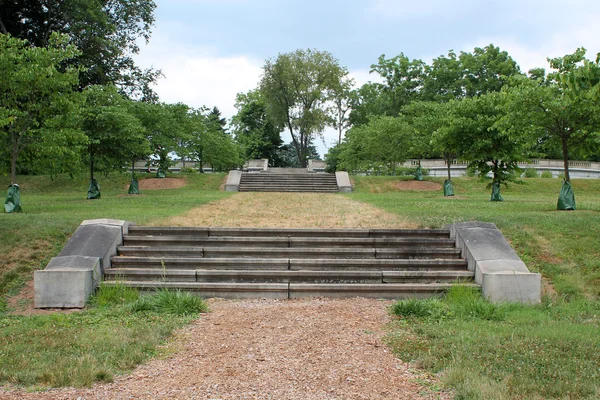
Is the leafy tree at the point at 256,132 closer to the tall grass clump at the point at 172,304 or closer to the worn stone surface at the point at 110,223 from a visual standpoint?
the worn stone surface at the point at 110,223

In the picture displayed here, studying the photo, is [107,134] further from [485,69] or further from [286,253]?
[485,69]

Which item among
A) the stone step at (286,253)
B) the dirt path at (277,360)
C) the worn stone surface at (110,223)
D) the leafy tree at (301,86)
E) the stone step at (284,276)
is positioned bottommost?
the dirt path at (277,360)

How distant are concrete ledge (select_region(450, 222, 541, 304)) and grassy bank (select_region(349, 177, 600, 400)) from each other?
0.37m

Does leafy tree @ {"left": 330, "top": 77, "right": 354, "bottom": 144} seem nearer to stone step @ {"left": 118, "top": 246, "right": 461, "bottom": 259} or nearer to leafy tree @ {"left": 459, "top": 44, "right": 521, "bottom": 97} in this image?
leafy tree @ {"left": 459, "top": 44, "right": 521, "bottom": 97}

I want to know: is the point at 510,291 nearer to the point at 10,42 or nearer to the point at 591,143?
the point at 591,143

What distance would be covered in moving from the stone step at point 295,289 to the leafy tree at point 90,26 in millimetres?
25666

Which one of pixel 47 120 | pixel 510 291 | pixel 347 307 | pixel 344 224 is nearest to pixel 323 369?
pixel 347 307

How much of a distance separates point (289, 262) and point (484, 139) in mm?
13954

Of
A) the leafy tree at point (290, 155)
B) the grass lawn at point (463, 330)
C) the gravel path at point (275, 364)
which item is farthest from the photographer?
the leafy tree at point (290, 155)

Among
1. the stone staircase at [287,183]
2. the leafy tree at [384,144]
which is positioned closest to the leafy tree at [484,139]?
the stone staircase at [287,183]

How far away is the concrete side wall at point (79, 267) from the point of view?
7.75m

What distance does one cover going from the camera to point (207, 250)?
9.45 m

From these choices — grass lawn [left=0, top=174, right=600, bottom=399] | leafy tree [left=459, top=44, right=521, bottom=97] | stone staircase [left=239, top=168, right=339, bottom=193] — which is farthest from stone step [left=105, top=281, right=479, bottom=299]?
leafy tree [left=459, top=44, right=521, bottom=97]

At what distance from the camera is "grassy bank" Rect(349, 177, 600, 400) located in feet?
14.4
